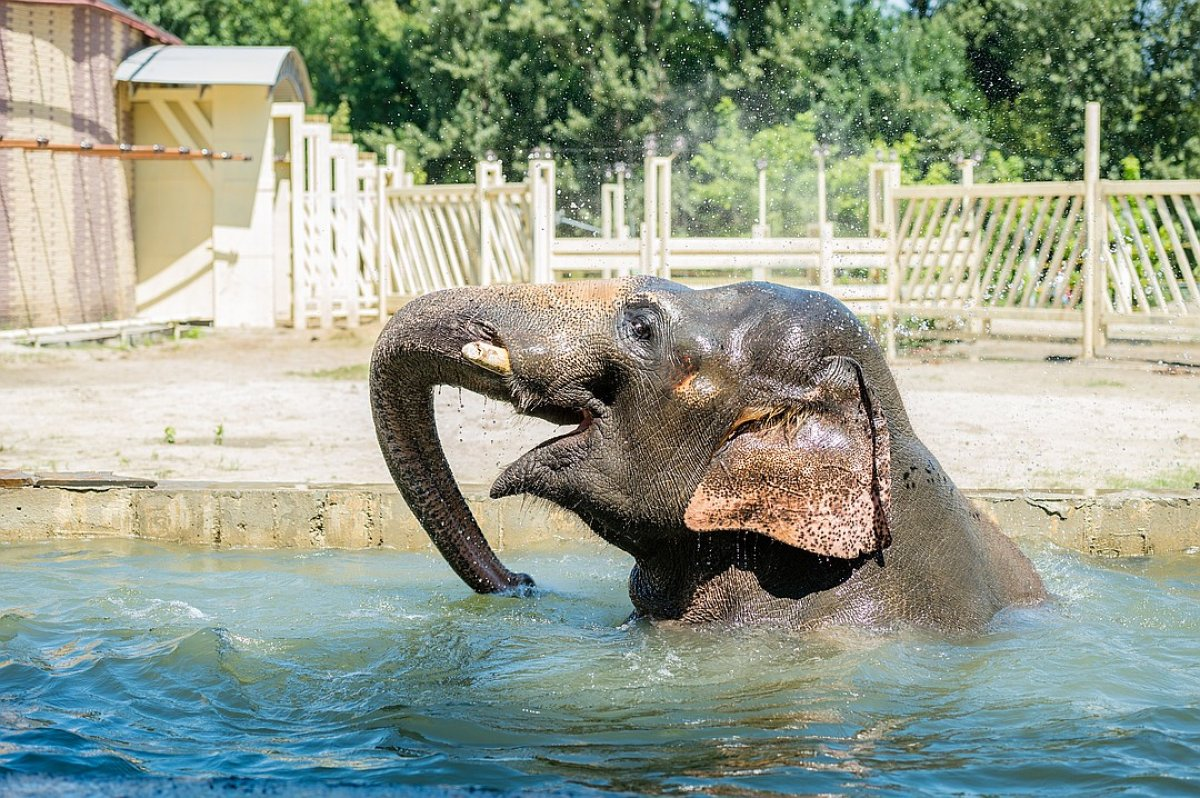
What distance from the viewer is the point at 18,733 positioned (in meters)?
4.08

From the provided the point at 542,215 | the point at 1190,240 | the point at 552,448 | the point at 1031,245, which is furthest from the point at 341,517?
the point at 542,215

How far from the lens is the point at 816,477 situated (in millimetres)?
4363

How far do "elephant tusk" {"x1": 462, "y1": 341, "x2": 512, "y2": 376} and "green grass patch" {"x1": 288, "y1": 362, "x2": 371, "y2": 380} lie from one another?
11.1m

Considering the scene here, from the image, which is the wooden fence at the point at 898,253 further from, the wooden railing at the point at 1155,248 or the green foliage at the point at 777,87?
the green foliage at the point at 777,87

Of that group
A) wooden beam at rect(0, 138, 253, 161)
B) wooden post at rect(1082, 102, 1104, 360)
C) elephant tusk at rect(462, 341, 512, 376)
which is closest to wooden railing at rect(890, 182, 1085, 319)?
wooden post at rect(1082, 102, 1104, 360)

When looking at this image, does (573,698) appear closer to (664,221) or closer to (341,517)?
(341,517)

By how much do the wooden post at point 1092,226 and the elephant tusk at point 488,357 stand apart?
1339cm

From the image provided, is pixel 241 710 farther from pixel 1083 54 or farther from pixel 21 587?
pixel 1083 54

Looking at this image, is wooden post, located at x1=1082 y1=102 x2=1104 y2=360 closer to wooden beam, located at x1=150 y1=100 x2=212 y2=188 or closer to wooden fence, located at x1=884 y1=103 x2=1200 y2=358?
wooden fence, located at x1=884 y1=103 x2=1200 y2=358

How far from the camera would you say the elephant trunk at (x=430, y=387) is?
438 centimetres

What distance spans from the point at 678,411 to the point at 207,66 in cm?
1886

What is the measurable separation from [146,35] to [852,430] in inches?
813

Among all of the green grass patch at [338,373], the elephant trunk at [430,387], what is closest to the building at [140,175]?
the green grass patch at [338,373]

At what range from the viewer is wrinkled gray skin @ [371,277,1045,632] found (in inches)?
174
